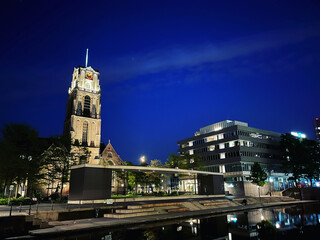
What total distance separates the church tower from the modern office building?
122ft

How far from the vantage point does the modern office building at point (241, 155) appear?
68688mm

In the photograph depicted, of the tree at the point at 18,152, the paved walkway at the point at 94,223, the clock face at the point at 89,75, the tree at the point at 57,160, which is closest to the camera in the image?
the paved walkway at the point at 94,223

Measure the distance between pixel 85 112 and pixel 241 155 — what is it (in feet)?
178

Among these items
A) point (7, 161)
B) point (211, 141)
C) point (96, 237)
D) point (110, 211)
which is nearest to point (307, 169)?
point (211, 141)

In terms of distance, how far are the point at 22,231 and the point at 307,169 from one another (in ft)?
231

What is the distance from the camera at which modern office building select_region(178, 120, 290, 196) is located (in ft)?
225

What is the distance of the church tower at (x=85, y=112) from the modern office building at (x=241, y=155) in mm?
37222

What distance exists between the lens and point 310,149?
67.3 m

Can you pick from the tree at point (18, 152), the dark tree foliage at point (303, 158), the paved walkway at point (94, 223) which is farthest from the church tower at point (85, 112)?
the dark tree foliage at point (303, 158)

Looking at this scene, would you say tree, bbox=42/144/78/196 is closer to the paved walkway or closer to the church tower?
the church tower

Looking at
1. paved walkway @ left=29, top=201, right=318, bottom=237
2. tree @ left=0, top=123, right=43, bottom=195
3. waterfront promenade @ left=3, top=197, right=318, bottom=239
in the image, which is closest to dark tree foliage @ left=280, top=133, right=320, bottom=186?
waterfront promenade @ left=3, top=197, right=318, bottom=239

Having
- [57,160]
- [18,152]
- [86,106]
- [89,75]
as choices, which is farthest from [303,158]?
[89,75]

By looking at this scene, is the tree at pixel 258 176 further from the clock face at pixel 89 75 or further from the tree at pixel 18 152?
the clock face at pixel 89 75

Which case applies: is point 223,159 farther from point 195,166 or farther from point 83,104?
point 83,104
